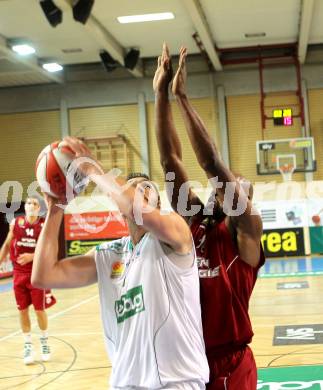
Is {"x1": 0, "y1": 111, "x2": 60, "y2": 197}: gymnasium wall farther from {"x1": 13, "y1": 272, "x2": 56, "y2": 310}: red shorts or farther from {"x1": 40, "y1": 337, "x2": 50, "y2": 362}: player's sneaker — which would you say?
{"x1": 40, "y1": 337, "x2": 50, "y2": 362}: player's sneaker

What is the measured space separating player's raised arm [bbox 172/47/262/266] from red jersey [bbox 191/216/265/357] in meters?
0.20

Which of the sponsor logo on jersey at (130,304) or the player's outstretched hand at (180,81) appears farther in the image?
the player's outstretched hand at (180,81)

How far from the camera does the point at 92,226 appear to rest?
19781 millimetres

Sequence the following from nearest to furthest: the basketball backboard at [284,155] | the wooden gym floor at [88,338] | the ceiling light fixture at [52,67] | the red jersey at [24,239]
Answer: the wooden gym floor at [88,338], the red jersey at [24,239], the basketball backboard at [284,155], the ceiling light fixture at [52,67]

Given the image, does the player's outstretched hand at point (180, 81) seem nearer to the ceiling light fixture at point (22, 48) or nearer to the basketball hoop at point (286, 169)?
the ceiling light fixture at point (22, 48)

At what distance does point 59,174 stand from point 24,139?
62.4 feet

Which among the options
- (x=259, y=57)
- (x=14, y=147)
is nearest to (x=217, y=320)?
(x=259, y=57)

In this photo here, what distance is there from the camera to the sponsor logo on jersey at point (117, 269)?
276 centimetres

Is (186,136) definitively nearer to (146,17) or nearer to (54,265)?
(146,17)

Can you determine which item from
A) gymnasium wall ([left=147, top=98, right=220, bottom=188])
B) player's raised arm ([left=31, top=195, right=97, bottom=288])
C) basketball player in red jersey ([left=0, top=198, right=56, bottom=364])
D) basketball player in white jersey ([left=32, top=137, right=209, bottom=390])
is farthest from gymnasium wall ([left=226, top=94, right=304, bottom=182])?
basketball player in white jersey ([left=32, top=137, right=209, bottom=390])

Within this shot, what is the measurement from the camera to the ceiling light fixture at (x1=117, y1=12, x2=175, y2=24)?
1532cm

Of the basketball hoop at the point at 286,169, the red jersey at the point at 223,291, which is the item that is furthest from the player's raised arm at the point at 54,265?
the basketball hoop at the point at 286,169

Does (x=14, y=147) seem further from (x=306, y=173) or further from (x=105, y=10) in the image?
(x=306, y=173)

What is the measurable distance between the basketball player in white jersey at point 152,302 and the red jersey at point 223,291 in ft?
1.94
